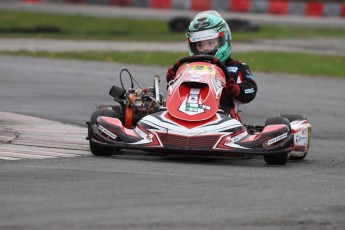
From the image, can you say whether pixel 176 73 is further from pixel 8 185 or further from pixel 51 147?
pixel 8 185

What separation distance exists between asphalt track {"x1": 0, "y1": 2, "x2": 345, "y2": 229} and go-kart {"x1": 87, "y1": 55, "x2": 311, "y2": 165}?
13cm

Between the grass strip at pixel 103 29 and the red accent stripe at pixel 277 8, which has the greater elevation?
the grass strip at pixel 103 29

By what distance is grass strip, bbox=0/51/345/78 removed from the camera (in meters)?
17.1

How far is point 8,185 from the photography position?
6.25 meters

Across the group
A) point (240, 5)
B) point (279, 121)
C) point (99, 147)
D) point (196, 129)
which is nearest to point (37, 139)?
point (99, 147)

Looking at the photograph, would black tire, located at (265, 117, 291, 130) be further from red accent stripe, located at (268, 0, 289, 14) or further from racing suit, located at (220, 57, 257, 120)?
red accent stripe, located at (268, 0, 289, 14)

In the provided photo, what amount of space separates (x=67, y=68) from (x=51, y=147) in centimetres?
715

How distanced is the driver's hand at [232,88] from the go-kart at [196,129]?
47mm

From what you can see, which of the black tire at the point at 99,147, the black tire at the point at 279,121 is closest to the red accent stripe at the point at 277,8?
the black tire at the point at 279,121

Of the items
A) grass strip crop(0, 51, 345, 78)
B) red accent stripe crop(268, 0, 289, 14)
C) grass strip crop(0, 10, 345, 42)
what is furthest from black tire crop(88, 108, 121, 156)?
red accent stripe crop(268, 0, 289, 14)

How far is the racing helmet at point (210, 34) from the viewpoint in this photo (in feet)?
30.2

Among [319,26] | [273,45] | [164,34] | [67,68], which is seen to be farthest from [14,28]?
[319,26]

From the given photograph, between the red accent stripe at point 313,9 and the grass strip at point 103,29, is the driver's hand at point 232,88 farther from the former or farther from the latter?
the red accent stripe at point 313,9

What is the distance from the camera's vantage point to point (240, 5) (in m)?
31.6
